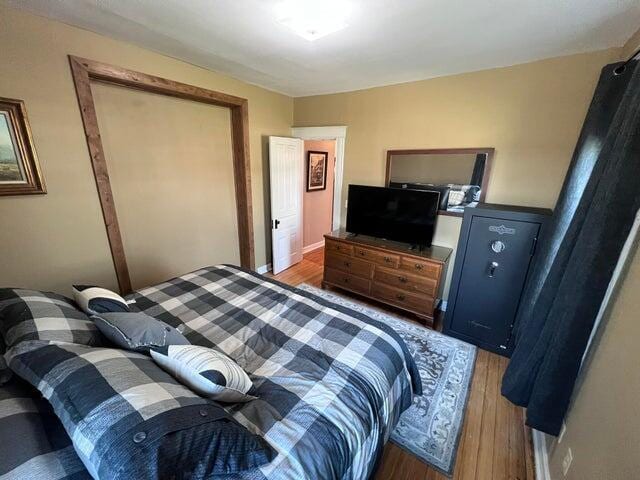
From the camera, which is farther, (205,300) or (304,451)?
(205,300)

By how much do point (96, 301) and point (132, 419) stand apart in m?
0.87

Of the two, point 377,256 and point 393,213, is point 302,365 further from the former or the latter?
point 393,213

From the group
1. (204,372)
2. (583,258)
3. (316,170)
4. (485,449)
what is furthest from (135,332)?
(316,170)

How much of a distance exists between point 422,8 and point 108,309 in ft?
7.73

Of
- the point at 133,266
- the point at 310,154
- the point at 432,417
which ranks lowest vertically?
the point at 432,417

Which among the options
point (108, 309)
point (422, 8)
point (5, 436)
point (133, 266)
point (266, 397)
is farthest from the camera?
point (133, 266)

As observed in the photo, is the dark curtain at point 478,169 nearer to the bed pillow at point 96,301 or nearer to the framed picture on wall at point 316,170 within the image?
the framed picture on wall at point 316,170

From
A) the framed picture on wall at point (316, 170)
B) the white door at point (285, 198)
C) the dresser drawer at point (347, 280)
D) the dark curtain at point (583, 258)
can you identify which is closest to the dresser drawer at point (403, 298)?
the dresser drawer at point (347, 280)

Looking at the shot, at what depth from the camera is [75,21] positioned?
1.73 meters

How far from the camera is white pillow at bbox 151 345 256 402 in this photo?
3.02ft

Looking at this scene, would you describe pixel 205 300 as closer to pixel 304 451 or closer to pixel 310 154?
pixel 304 451

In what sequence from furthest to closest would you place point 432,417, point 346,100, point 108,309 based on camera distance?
point 346,100 → point 432,417 → point 108,309

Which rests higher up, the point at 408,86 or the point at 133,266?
the point at 408,86

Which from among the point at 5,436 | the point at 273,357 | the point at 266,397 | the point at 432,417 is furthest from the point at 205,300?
the point at 432,417
